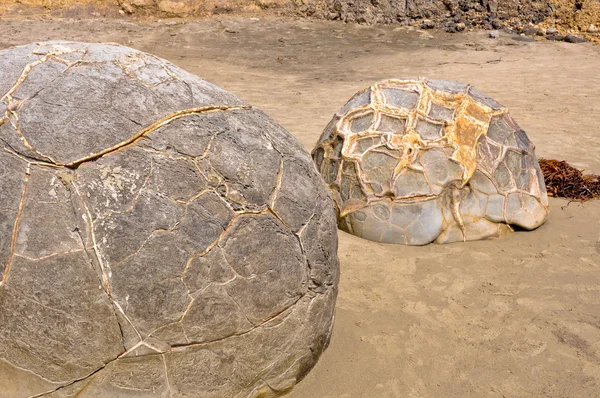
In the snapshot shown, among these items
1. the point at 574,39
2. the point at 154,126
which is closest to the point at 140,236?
the point at 154,126

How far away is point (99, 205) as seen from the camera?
8.25 ft

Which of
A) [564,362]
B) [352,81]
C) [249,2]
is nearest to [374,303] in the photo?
[564,362]

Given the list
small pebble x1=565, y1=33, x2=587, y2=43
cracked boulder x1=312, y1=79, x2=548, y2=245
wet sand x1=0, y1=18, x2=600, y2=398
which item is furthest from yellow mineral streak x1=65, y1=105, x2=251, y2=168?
small pebble x1=565, y1=33, x2=587, y2=43

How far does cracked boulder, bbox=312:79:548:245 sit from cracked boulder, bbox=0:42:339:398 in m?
1.81

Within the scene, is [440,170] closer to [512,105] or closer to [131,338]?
[131,338]

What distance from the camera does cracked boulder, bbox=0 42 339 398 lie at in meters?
2.48

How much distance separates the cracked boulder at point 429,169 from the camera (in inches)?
185

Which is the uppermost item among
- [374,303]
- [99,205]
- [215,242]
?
[99,205]

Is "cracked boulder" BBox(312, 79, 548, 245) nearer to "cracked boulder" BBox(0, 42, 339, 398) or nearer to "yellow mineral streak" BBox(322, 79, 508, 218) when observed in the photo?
"yellow mineral streak" BBox(322, 79, 508, 218)

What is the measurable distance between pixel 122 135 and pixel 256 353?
3.63ft

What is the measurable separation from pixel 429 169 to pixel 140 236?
107 inches

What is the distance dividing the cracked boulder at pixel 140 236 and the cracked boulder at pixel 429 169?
5.94 feet

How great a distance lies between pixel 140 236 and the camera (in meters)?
2.54

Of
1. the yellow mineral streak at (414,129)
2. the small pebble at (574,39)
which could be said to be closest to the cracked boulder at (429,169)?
the yellow mineral streak at (414,129)
